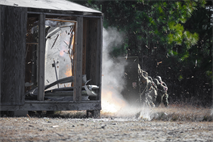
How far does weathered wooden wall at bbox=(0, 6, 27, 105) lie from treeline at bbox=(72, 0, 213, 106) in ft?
27.8

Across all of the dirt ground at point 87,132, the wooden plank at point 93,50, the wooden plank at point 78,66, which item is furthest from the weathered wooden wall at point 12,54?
the wooden plank at point 93,50

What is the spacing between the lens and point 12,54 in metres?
9.55

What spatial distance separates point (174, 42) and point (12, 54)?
9287 millimetres

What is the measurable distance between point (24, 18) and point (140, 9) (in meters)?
9.85

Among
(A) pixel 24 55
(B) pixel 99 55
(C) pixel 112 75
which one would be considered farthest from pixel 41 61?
(C) pixel 112 75

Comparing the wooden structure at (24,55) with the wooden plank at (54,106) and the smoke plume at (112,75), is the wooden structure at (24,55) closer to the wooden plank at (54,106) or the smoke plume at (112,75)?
the wooden plank at (54,106)

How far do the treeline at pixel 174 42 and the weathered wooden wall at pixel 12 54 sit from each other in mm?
8463

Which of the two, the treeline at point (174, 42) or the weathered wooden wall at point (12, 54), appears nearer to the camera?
the weathered wooden wall at point (12, 54)

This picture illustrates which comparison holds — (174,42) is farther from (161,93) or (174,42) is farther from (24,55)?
(24,55)

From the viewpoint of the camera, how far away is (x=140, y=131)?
762cm

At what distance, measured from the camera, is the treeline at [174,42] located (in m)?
16.8

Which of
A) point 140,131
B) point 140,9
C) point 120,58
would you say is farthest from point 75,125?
point 140,9

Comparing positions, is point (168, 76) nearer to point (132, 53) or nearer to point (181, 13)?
point (132, 53)

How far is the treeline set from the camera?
16828 mm
